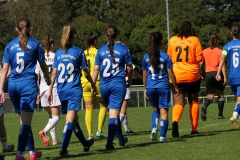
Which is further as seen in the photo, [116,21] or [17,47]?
[116,21]

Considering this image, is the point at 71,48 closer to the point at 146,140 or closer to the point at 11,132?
the point at 146,140

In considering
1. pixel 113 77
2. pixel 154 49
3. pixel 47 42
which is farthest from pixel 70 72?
pixel 47 42

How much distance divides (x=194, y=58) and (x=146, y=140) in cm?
178

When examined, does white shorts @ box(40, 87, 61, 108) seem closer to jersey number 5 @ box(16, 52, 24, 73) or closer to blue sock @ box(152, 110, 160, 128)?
blue sock @ box(152, 110, 160, 128)

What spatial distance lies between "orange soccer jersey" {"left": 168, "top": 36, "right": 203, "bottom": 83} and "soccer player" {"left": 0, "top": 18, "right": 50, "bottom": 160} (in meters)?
4.05

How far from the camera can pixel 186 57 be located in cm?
1438

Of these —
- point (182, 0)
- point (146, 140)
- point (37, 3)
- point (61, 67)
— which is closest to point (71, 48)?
point (61, 67)

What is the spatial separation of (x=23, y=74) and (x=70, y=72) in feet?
3.48

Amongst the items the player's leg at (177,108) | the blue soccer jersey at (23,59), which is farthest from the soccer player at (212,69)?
the blue soccer jersey at (23,59)

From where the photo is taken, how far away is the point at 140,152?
11.8 meters

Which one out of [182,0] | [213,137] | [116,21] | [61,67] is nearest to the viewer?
[61,67]

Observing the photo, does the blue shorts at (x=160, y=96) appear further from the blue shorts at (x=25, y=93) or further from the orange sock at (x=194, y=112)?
the blue shorts at (x=25, y=93)

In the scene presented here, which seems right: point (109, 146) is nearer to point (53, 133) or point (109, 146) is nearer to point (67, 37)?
point (67, 37)

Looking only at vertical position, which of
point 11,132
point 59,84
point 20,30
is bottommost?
point 11,132
